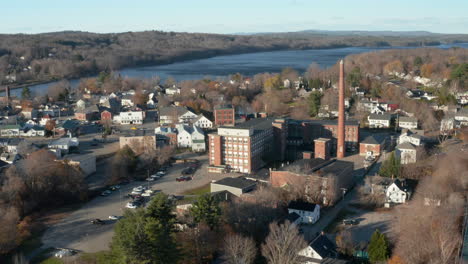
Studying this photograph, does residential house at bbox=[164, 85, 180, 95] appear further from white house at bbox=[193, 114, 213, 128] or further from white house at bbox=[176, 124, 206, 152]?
white house at bbox=[176, 124, 206, 152]

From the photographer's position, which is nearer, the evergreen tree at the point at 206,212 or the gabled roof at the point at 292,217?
the evergreen tree at the point at 206,212

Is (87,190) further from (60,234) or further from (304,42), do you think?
(304,42)

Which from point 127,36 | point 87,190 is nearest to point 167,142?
point 87,190

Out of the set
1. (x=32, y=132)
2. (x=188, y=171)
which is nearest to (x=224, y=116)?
(x=188, y=171)

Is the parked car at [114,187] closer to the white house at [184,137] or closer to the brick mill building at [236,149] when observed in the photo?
the brick mill building at [236,149]

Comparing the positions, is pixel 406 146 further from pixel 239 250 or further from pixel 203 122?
pixel 239 250

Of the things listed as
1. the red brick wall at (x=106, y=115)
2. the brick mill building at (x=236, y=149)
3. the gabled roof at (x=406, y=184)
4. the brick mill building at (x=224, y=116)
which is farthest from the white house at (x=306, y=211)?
the red brick wall at (x=106, y=115)
